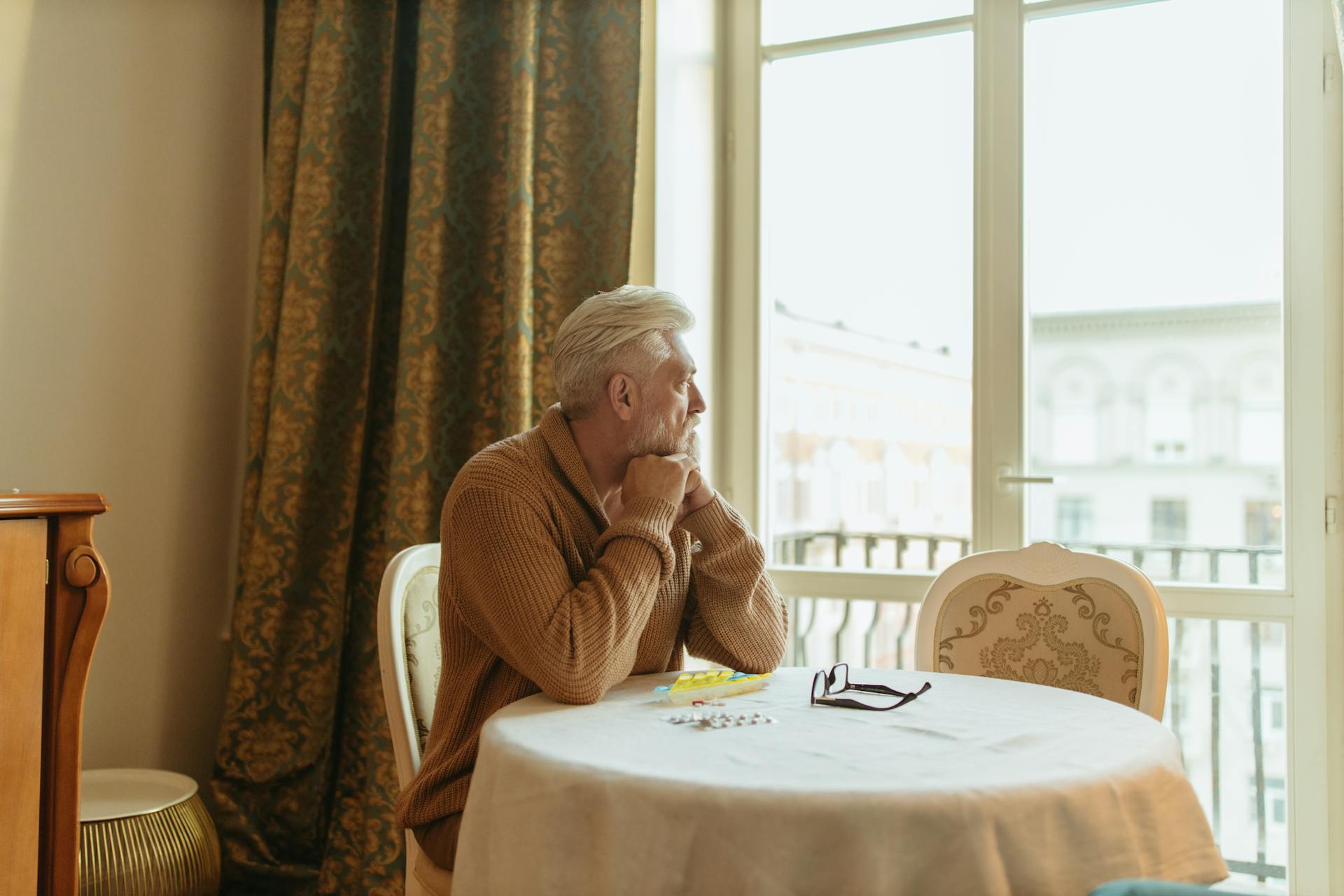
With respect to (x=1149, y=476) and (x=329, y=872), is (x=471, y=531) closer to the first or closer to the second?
(x=329, y=872)

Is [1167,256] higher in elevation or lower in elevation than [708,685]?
higher

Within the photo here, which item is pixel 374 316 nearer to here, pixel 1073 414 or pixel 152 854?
pixel 152 854

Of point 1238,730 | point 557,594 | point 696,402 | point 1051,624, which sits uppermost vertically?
point 696,402

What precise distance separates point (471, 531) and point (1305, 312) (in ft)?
6.76

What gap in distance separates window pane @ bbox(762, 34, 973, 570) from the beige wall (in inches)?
59.9

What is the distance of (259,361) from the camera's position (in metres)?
2.73

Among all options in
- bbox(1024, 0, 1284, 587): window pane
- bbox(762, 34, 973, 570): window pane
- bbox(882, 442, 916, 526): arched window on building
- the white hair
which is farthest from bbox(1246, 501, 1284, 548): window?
the white hair

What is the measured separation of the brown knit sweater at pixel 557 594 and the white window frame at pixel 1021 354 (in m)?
1.14

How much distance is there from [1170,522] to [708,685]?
186 cm

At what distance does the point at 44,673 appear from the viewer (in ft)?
5.80

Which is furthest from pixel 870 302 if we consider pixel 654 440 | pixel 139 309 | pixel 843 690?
pixel 139 309

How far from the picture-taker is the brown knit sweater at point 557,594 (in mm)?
1380

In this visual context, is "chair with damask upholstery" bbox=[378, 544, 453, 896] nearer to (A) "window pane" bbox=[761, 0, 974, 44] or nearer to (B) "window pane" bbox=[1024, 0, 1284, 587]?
(B) "window pane" bbox=[1024, 0, 1284, 587]

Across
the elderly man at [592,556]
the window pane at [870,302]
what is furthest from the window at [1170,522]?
the elderly man at [592,556]
